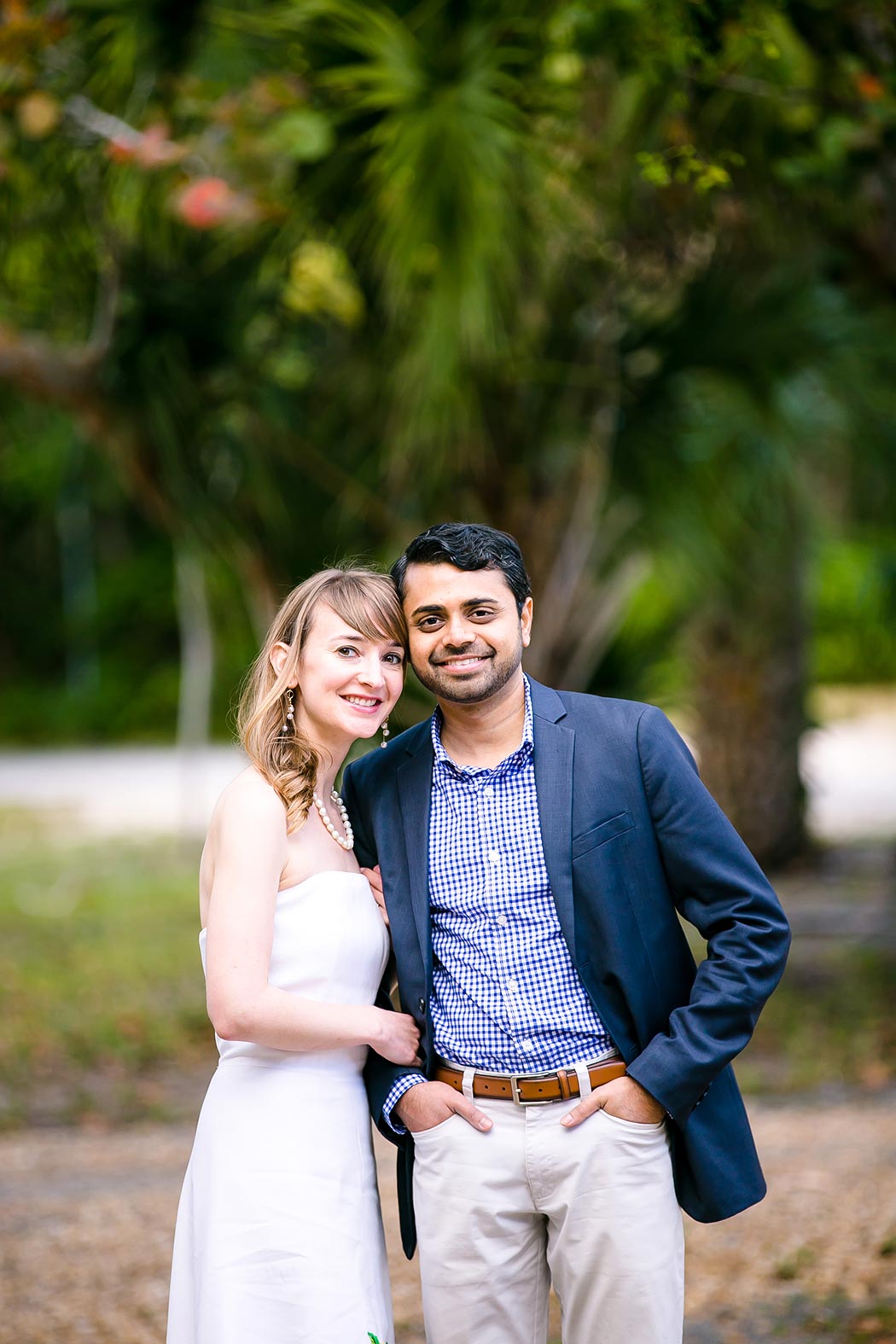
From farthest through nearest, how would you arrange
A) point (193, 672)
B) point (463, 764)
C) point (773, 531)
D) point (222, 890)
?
point (193, 672) → point (773, 531) → point (463, 764) → point (222, 890)

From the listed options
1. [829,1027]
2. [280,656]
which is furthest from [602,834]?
[829,1027]

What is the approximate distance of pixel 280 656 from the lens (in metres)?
2.50

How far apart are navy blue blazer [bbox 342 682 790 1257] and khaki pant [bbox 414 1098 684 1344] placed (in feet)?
0.31

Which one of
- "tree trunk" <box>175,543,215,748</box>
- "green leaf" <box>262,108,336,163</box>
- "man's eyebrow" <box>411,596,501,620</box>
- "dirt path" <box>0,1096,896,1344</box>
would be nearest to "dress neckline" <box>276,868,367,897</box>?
"man's eyebrow" <box>411,596,501,620</box>

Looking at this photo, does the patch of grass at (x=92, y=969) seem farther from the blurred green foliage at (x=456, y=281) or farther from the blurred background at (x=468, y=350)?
the blurred green foliage at (x=456, y=281)

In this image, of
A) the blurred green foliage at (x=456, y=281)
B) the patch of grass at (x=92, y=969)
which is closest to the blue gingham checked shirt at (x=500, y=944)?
the blurred green foliage at (x=456, y=281)

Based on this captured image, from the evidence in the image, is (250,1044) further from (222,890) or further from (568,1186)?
(568,1186)

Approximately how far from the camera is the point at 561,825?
7.68 feet

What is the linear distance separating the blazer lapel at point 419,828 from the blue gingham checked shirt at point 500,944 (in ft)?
0.07

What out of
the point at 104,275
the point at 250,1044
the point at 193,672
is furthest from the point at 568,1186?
the point at 193,672

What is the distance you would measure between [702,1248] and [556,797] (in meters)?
2.24

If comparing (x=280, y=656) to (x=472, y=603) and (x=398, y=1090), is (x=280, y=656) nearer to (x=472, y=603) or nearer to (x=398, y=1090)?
(x=472, y=603)

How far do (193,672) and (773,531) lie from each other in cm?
616

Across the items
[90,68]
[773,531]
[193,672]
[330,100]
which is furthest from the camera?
[193,672]
